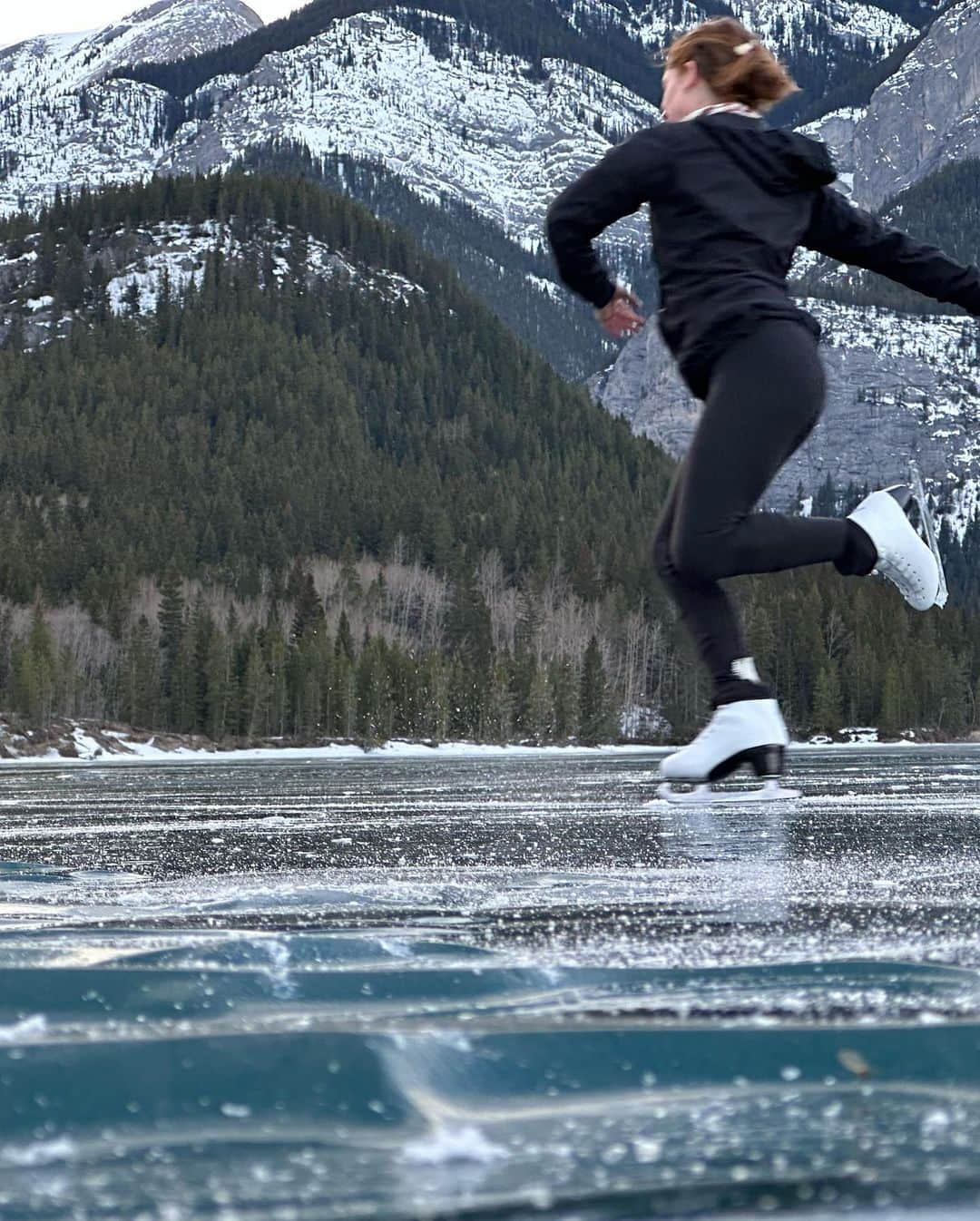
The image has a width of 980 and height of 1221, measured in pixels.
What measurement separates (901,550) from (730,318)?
0.72m

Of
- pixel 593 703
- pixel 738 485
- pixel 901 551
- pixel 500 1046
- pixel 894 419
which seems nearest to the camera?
pixel 500 1046

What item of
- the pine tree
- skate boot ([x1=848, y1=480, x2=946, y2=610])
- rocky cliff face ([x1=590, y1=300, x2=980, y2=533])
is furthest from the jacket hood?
rocky cliff face ([x1=590, y1=300, x2=980, y2=533])

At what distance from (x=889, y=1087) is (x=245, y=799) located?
6.58 m

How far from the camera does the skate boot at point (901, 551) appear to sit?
328 cm

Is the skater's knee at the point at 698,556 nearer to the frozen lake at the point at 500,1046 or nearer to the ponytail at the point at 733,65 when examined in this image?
the frozen lake at the point at 500,1046

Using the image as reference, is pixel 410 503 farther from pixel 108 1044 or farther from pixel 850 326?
pixel 108 1044

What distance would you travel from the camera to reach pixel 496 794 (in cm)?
748

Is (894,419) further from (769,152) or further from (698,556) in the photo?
(698,556)

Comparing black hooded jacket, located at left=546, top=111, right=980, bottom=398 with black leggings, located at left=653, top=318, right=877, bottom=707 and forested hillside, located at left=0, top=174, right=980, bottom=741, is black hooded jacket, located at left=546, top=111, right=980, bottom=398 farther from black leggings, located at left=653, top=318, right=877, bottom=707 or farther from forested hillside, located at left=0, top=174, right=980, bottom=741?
forested hillside, located at left=0, top=174, right=980, bottom=741

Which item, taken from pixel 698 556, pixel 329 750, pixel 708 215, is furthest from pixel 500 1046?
pixel 329 750

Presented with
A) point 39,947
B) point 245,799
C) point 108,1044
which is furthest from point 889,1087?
point 245,799

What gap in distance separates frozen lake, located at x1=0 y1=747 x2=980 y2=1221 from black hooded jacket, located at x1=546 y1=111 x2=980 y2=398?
1.16 m

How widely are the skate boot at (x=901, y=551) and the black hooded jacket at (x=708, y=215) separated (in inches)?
18.8

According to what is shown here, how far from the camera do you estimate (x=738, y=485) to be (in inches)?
116
